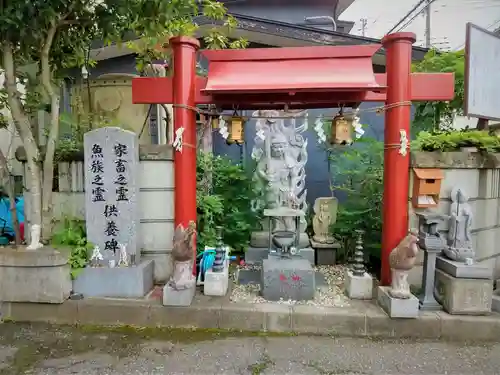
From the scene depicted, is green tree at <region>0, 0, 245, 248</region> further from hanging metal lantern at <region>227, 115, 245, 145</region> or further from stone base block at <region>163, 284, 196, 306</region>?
stone base block at <region>163, 284, 196, 306</region>

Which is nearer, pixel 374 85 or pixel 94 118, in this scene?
pixel 374 85

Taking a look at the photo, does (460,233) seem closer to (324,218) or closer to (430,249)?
(430,249)

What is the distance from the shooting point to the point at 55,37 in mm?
A: 5805

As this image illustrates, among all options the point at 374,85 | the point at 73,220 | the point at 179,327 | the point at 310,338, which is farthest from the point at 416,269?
the point at 73,220

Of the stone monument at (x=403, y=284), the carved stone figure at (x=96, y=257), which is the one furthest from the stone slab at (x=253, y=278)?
the carved stone figure at (x=96, y=257)

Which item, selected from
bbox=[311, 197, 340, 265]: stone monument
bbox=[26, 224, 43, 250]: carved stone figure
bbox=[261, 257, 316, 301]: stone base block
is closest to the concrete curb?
bbox=[261, 257, 316, 301]: stone base block

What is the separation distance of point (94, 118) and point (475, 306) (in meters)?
7.87

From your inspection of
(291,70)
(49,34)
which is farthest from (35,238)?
(291,70)

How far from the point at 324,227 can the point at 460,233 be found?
10.0ft

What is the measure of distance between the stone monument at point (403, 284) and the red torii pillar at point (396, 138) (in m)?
0.69

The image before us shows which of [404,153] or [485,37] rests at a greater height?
[485,37]

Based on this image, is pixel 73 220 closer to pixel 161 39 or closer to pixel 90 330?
pixel 90 330

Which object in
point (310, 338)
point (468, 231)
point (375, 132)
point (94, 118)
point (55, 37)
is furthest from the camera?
point (375, 132)

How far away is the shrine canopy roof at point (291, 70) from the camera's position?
5219 millimetres
